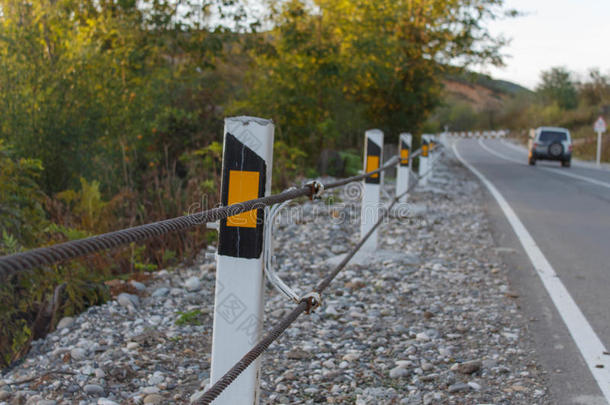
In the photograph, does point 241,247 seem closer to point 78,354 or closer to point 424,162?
point 78,354

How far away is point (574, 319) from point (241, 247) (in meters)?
3.17

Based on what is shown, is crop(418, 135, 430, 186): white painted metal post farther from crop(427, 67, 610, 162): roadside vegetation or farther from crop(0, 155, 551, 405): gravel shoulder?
crop(427, 67, 610, 162): roadside vegetation

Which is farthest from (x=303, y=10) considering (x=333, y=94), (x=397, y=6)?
(x=397, y=6)

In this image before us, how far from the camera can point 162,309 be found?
15.0ft

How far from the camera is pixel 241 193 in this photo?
7.54ft

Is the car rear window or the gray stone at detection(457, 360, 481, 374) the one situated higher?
the car rear window

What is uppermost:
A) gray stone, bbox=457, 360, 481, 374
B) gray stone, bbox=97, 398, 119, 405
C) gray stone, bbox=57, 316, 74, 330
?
gray stone, bbox=457, 360, 481, 374

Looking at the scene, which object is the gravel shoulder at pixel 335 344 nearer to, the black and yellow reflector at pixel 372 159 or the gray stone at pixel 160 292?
the gray stone at pixel 160 292

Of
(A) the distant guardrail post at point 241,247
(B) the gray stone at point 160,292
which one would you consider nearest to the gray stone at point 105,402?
(A) the distant guardrail post at point 241,247

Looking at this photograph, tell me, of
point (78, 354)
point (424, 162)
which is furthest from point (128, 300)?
point (424, 162)

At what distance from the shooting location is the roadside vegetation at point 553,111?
47500 millimetres

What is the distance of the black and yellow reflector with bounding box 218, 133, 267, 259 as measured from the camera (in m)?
2.26

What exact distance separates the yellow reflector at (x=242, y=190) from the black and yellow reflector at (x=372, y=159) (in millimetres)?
4001

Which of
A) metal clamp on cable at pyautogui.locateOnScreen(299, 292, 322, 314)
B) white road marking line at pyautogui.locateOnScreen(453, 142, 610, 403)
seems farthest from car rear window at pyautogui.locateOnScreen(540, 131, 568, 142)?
metal clamp on cable at pyautogui.locateOnScreen(299, 292, 322, 314)
